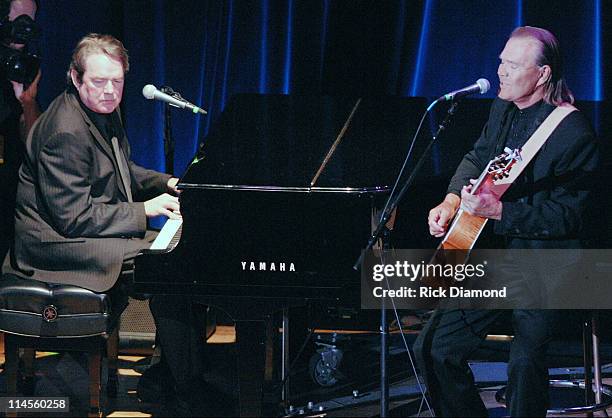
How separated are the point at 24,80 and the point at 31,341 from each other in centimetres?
149

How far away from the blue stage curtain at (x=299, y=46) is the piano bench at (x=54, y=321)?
2030mm

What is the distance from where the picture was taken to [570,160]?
11.4 ft

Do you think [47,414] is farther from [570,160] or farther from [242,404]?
[570,160]

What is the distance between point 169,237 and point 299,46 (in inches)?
82.7

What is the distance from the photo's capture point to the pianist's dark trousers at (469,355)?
3408 mm

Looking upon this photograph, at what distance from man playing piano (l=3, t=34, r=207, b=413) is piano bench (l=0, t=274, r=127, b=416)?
8cm

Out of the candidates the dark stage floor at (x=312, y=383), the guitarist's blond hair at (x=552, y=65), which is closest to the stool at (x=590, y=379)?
the dark stage floor at (x=312, y=383)

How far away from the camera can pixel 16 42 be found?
4.86 meters

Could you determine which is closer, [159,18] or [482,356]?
[482,356]

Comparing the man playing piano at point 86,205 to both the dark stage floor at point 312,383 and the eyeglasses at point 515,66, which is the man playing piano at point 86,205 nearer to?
the dark stage floor at point 312,383

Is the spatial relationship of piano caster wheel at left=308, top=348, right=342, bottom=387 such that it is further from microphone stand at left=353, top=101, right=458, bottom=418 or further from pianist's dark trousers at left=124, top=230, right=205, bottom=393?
microphone stand at left=353, top=101, right=458, bottom=418

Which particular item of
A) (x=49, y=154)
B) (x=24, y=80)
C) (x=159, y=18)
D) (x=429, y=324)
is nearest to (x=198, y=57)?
(x=159, y=18)

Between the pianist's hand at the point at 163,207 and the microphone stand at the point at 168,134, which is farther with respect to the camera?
the microphone stand at the point at 168,134

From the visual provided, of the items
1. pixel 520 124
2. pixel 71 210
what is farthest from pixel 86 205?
pixel 520 124
